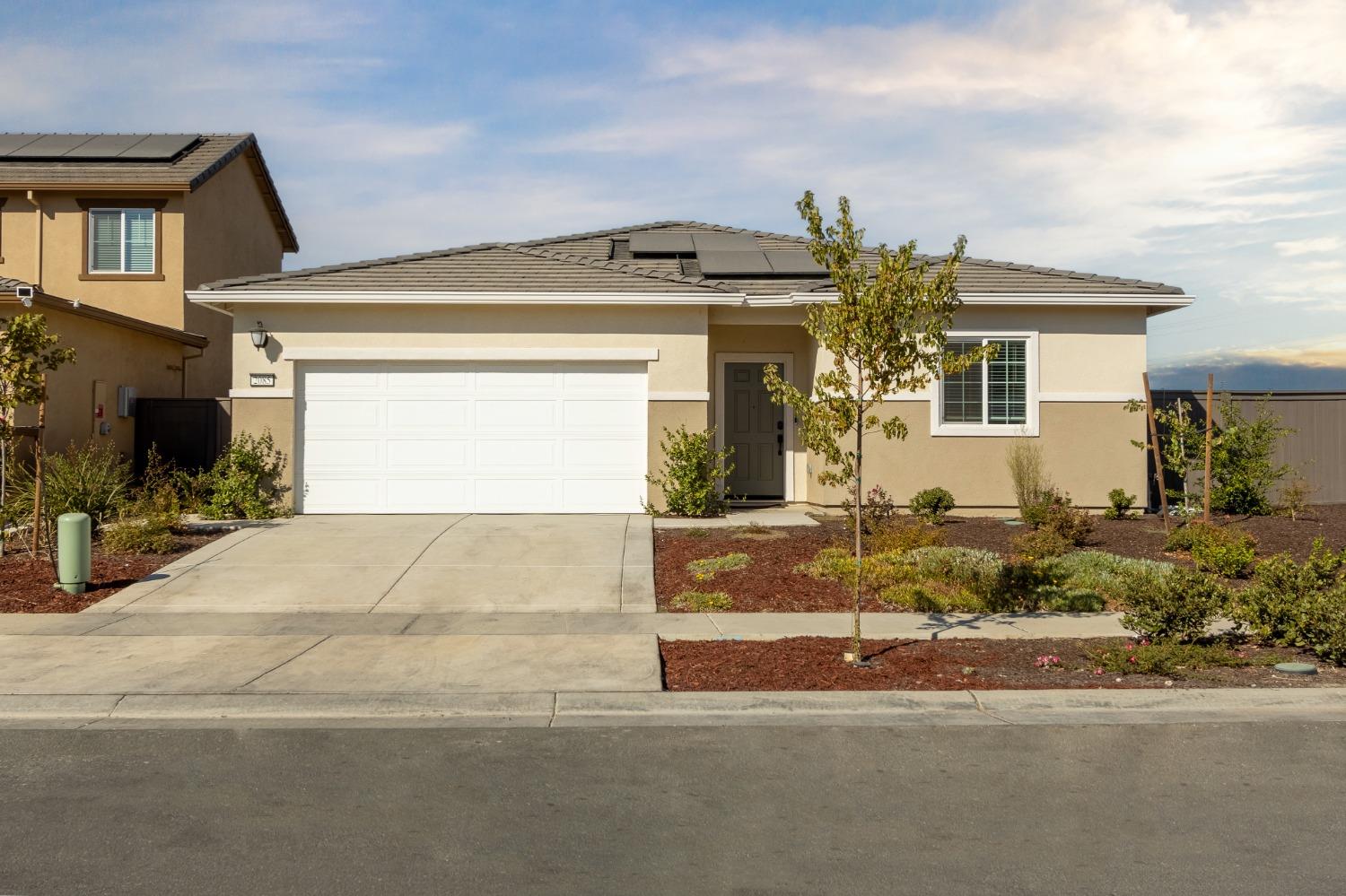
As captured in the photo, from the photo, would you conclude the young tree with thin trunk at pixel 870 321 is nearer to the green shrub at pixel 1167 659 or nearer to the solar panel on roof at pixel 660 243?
the green shrub at pixel 1167 659

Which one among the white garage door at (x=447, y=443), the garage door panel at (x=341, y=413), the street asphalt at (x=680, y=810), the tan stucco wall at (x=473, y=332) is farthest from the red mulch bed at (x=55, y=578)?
the street asphalt at (x=680, y=810)

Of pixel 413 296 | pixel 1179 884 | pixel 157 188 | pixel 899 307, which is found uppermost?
pixel 157 188

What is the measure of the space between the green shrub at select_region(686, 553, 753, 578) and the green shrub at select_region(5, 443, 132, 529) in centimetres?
775

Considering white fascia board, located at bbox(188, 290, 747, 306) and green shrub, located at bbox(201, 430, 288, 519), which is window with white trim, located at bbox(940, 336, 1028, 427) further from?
green shrub, located at bbox(201, 430, 288, 519)

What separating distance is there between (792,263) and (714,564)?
830 cm

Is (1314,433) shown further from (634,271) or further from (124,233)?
(124,233)

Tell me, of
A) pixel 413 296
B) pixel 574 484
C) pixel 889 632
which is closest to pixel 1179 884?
pixel 889 632

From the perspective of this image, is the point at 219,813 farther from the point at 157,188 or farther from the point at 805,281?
the point at 157,188

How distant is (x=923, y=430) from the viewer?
651 inches

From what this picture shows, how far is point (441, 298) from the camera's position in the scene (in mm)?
15422

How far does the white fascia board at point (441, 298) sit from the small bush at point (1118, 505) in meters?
6.67

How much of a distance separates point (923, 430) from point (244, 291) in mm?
10471

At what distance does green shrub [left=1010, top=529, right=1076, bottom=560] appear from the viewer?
42.3ft

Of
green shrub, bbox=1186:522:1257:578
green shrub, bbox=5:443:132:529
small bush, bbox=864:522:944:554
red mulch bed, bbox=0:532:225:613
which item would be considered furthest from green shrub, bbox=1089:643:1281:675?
green shrub, bbox=5:443:132:529
